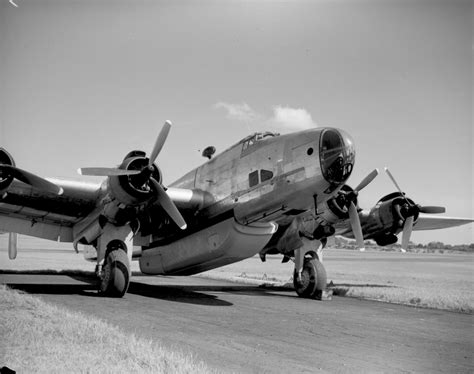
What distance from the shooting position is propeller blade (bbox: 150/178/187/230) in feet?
42.0

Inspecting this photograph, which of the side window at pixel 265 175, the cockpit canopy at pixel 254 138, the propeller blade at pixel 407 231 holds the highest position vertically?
the cockpit canopy at pixel 254 138

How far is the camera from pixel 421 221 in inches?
912

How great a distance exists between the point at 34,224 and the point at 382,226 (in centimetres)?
1260

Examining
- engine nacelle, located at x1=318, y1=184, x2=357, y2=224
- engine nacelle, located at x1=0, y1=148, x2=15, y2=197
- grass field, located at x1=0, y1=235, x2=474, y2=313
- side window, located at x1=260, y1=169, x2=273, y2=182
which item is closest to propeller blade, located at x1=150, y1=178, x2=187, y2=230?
side window, located at x1=260, y1=169, x2=273, y2=182

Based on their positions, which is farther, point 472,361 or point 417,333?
point 417,333

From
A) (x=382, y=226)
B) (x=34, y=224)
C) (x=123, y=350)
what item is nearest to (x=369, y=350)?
(x=123, y=350)

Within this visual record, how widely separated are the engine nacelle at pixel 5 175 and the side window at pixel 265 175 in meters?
6.56

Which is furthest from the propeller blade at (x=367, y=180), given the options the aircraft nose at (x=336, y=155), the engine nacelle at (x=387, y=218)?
the aircraft nose at (x=336, y=155)

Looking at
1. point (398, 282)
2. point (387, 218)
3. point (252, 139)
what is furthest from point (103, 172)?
point (398, 282)

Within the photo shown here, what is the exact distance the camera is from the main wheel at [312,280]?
631 inches

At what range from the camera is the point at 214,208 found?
575 inches

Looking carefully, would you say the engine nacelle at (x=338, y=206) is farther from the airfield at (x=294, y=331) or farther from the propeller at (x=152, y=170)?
the propeller at (x=152, y=170)

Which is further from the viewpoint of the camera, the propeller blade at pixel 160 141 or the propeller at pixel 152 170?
the propeller blade at pixel 160 141

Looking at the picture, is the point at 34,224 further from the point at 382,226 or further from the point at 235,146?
the point at 382,226
